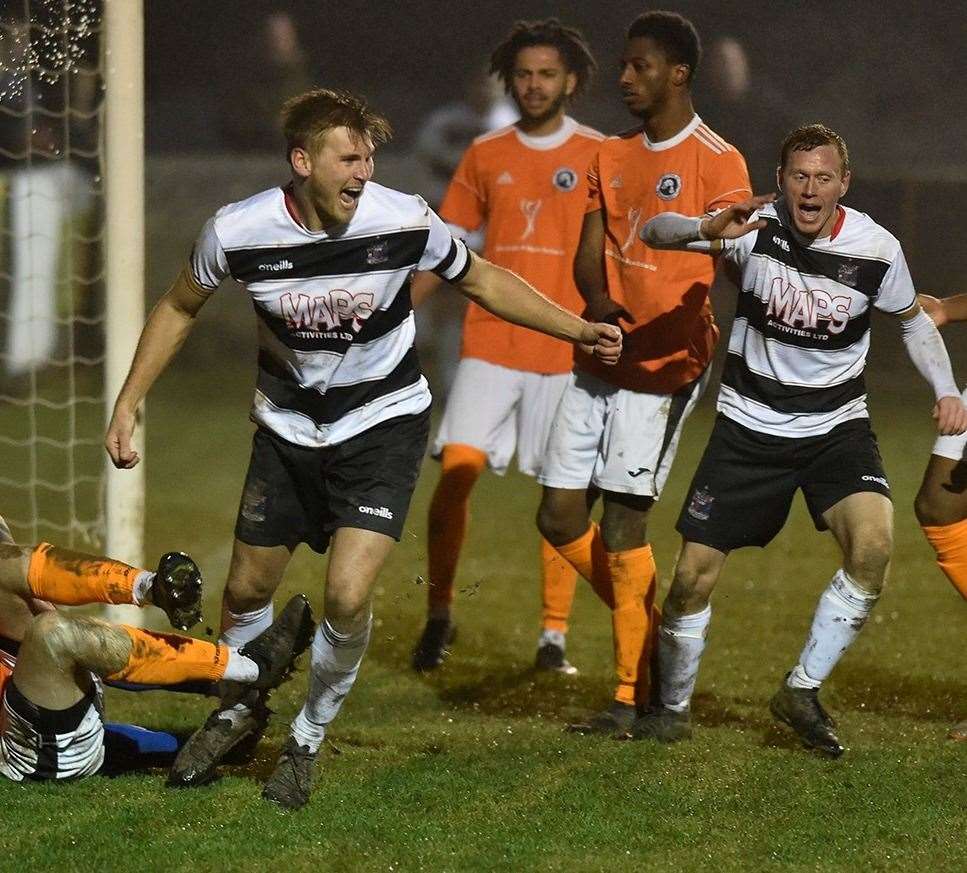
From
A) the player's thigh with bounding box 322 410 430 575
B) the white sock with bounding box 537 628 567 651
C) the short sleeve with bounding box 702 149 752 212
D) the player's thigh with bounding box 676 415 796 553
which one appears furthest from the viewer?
the white sock with bounding box 537 628 567 651

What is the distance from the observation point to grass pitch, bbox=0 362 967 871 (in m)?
4.25

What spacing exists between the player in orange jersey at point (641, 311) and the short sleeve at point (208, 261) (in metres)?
1.39

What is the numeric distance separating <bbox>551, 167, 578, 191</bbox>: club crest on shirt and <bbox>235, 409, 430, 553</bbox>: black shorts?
2.12m

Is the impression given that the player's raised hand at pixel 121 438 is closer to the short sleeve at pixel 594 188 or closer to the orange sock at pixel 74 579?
the orange sock at pixel 74 579

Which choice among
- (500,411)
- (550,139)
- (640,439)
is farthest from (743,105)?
(640,439)

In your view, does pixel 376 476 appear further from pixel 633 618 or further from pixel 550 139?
pixel 550 139

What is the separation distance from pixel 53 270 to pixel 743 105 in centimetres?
673

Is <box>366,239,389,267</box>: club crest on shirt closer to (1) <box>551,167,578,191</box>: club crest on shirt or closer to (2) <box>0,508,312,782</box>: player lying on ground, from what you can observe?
(2) <box>0,508,312,782</box>: player lying on ground

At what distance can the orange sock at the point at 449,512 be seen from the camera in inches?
265

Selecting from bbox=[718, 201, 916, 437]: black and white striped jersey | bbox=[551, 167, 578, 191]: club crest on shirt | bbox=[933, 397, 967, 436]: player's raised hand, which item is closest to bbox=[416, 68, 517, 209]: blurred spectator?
bbox=[551, 167, 578, 191]: club crest on shirt

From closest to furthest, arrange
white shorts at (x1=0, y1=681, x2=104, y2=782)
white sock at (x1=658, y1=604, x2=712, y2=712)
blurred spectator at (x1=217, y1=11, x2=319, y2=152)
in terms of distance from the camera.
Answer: white shorts at (x1=0, y1=681, x2=104, y2=782) < white sock at (x1=658, y1=604, x2=712, y2=712) < blurred spectator at (x1=217, y1=11, x2=319, y2=152)

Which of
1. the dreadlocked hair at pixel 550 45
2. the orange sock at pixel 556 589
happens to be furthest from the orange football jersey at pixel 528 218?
the orange sock at pixel 556 589

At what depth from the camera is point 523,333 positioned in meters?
6.75

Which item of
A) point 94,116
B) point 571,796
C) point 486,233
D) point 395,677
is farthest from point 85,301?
point 571,796
